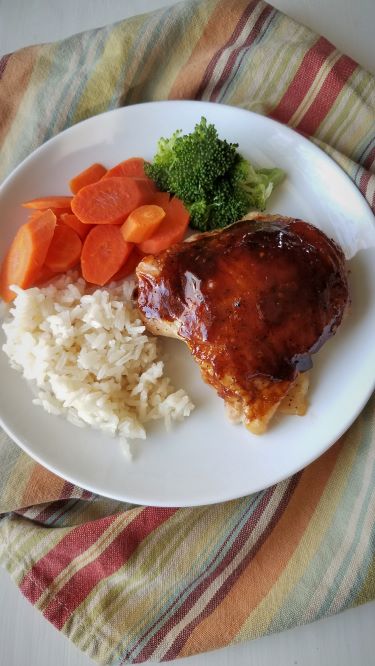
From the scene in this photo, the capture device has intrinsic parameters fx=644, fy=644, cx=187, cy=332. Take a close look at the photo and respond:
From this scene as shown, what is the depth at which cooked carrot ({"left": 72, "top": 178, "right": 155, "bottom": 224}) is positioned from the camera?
3.96m

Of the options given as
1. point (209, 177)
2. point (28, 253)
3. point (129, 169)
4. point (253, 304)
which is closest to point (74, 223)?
point (28, 253)

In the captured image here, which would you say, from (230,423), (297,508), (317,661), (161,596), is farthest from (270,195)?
(317,661)

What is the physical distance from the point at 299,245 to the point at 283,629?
2.13 metres

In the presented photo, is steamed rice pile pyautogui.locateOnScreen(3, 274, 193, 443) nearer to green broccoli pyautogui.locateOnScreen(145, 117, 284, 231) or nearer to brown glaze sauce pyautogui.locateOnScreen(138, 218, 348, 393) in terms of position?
brown glaze sauce pyautogui.locateOnScreen(138, 218, 348, 393)

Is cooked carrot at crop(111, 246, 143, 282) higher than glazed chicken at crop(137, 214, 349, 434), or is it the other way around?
glazed chicken at crop(137, 214, 349, 434)

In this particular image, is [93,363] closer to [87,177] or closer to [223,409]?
[223,409]

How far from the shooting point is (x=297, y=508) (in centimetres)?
379

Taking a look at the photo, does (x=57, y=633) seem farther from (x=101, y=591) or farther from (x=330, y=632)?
(x=330, y=632)

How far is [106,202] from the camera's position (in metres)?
3.98

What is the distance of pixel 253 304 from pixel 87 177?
1.50 meters

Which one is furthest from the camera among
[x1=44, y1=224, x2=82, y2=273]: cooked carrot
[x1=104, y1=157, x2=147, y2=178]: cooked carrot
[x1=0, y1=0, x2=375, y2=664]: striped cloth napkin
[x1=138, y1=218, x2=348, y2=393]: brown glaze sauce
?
[x1=104, y1=157, x2=147, y2=178]: cooked carrot

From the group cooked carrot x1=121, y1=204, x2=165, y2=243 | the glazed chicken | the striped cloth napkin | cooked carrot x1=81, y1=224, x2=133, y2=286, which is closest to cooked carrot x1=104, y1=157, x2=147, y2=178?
cooked carrot x1=121, y1=204, x2=165, y2=243

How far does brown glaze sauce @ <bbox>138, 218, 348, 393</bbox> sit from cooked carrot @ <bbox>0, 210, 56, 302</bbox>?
0.76 m

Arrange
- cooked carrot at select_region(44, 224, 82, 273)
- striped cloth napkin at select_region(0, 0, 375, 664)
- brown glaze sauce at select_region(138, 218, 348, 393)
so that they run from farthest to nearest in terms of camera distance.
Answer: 1. cooked carrot at select_region(44, 224, 82, 273)
2. striped cloth napkin at select_region(0, 0, 375, 664)
3. brown glaze sauce at select_region(138, 218, 348, 393)
